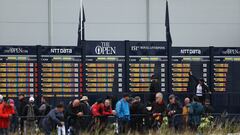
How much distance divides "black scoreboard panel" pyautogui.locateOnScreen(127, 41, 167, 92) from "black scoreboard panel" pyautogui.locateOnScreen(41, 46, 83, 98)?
229 cm

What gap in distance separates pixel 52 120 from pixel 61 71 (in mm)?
7360

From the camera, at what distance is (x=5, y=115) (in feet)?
94.6

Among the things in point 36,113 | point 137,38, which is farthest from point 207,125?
point 137,38

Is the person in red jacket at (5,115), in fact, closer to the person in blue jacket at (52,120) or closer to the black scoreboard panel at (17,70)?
the person in blue jacket at (52,120)

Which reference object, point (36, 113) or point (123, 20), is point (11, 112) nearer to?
point (36, 113)

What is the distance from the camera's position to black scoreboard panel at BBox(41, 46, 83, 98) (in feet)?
114

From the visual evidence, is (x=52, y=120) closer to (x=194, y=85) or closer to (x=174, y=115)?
(x=174, y=115)

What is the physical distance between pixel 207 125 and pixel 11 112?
7.03 metres

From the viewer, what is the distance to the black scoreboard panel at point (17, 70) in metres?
34.4

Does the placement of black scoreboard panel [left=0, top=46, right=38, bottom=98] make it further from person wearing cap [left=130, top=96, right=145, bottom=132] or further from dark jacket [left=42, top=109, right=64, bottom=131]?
dark jacket [left=42, top=109, right=64, bottom=131]

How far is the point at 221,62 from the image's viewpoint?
36469mm

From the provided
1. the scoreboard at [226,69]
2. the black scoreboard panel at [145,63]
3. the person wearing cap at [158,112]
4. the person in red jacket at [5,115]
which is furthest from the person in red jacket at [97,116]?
the scoreboard at [226,69]

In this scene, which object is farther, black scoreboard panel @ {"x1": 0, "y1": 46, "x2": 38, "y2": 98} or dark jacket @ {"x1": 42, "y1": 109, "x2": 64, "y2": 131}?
black scoreboard panel @ {"x1": 0, "y1": 46, "x2": 38, "y2": 98}

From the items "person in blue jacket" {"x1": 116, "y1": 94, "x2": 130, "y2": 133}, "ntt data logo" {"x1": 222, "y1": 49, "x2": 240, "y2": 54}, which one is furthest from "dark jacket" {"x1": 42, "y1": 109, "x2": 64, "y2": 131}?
"ntt data logo" {"x1": 222, "y1": 49, "x2": 240, "y2": 54}
